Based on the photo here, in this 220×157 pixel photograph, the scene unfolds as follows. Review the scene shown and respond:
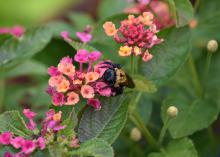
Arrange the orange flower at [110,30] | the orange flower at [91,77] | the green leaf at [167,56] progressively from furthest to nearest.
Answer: the green leaf at [167,56], the orange flower at [110,30], the orange flower at [91,77]

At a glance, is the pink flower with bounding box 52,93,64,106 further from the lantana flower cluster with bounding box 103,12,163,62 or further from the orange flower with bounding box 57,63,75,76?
the lantana flower cluster with bounding box 103,12,163,62


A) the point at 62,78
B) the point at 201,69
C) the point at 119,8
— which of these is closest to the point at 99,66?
the point at 62,78

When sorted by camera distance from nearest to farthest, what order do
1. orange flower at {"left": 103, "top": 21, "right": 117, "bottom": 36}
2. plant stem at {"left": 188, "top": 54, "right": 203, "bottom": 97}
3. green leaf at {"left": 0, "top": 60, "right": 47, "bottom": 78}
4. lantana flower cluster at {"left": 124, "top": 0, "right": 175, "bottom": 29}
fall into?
orange flower at {"left": 103, "top": 21, "right": 117, "bottom": 36}
plant stem at {"left": 188, "top": 54, "right": 203, "bottom": 97}
lantana flower cluster at {"left": 124, "top": 0, "right": 175, "bottom": 29}
green leaf at {"left": 0, "top": 60, "right": 47, "bottom": 78}

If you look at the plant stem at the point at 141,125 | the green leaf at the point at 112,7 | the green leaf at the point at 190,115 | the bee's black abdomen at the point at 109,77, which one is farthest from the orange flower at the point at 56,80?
the green leaf at the point at 112,7

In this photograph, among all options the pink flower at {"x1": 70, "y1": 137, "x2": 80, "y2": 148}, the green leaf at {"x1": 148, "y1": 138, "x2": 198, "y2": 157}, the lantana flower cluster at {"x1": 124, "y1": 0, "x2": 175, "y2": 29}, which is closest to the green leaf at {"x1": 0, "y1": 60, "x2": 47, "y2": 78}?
the lantana flower cluster at {"x1": 124, "y1": 0, "x2": 175, "y2": 29}

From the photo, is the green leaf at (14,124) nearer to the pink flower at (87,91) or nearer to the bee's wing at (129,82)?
the pink flower at (87,91)

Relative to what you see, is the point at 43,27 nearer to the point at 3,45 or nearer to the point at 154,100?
the point at 3,45

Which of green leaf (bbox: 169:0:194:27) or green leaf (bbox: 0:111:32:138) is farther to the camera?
green leaf (bbox: 169:0:194:27)
